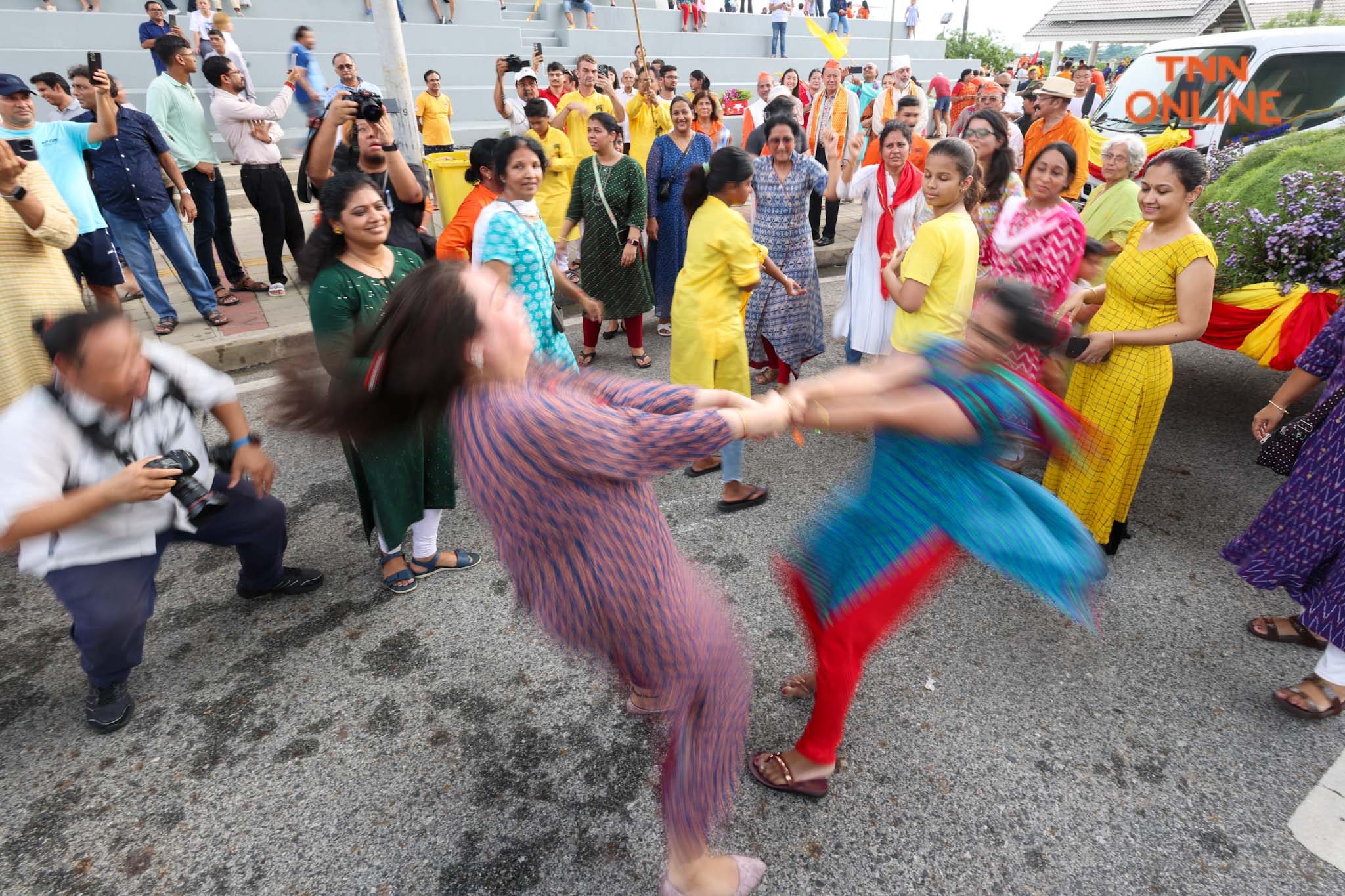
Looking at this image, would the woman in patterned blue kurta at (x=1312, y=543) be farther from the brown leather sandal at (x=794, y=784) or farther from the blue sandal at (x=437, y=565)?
the blue sandal at (x=437, y=565)

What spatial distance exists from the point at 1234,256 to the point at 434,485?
4245 mm

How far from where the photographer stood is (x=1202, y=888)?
5.91 feet

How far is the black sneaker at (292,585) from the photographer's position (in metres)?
2.93

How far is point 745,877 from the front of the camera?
180cm

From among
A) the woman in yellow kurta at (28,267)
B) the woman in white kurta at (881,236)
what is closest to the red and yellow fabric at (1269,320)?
the woman in white kurta at (881,236)

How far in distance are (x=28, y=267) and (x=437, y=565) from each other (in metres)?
2.16

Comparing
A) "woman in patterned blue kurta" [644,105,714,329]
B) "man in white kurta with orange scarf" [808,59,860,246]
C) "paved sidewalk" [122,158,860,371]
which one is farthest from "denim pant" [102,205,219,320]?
"man in white kurta with orange scarf" [808,59,860,246]

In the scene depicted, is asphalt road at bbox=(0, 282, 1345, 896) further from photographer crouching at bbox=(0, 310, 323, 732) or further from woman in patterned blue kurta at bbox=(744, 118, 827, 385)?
woman in patterned blue kurta at bbox=(744, 118, 827, 385)

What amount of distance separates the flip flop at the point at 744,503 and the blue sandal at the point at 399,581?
4.79ft

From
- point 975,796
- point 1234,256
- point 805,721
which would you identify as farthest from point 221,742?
point 1234,256

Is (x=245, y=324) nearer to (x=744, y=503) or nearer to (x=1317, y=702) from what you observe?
(x=744, y=503)

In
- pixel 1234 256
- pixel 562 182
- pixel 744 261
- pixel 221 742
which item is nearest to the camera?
pixel 221 742

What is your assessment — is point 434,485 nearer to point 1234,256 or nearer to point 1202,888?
point 1202,888

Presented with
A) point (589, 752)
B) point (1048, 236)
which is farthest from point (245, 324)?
point (1048, 236)
